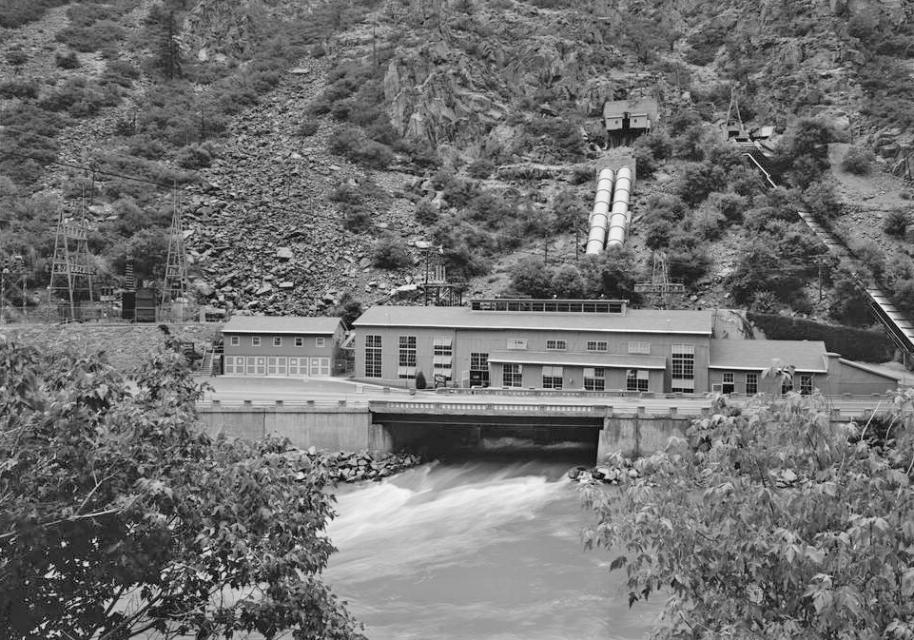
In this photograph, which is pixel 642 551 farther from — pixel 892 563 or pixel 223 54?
pixel 223 54

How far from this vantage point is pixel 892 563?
6680mm

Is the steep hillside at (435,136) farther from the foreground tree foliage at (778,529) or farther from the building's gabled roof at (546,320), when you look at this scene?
the foreground tree foliage at (778,529)

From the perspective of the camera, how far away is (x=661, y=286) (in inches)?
2210

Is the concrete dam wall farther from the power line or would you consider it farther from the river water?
the power line

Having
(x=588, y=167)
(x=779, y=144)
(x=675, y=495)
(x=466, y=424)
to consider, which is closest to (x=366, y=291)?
(x=466, y=424)

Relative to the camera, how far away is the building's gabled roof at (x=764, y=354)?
40969 mm

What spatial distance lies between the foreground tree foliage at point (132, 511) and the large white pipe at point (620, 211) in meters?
58.8

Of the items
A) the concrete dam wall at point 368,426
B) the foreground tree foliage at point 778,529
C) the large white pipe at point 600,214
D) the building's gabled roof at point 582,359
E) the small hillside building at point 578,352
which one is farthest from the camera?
the large white pipe at point 600,214

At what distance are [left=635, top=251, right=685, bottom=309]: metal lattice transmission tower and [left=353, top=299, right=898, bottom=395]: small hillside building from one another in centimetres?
1115

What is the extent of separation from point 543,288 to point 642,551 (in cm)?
5121

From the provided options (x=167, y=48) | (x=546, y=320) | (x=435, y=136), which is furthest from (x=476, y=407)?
(x=167, y=48)

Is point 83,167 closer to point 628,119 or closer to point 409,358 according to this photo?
point 409,358

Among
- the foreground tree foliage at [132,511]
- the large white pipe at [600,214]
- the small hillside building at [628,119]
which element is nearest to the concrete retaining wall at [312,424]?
the foreground tree foliage at [132,511]

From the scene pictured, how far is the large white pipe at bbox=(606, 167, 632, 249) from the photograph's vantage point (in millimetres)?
68188
